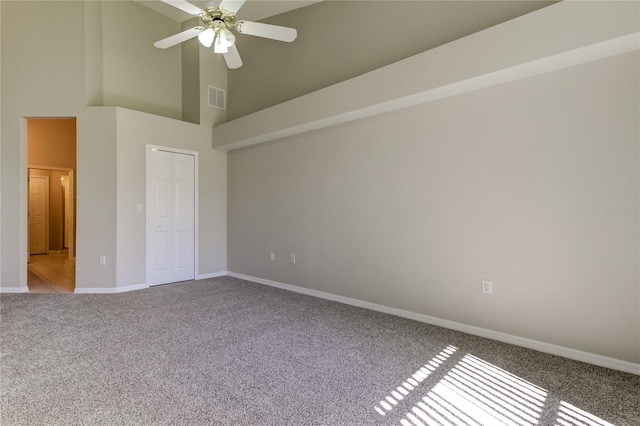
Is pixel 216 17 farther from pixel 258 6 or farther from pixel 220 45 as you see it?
pixel 258 6

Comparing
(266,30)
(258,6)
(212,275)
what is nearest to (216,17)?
(266,30)

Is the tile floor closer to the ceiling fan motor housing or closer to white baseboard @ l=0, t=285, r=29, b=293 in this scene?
white baseboard @ l=0, t=285, r=29, b=293

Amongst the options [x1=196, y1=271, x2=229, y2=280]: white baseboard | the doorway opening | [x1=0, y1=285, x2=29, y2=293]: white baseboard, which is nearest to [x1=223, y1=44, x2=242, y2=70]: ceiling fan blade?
[x1=196, y1=271, x2=229, y2=280]: white baseboard

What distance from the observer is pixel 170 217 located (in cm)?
504

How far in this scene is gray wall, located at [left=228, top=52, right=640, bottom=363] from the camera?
2.32m

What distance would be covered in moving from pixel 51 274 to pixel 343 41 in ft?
20.7

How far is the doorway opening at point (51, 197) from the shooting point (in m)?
6.68

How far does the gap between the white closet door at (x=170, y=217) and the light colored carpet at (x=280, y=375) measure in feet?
5.08

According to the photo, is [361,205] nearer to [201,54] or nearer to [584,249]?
[584,249]

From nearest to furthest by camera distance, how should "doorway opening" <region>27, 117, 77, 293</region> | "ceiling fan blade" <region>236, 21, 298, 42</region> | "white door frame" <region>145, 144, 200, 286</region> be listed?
"ceiling fan blade" <region>236, 21, 298, 42</region> → "white door frame" <region>145, 144, 200, 286</region> → "doorway opening" <region>27, 117, 77, 293</region>

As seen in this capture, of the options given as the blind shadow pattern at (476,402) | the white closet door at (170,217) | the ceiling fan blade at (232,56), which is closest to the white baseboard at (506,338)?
the blind shadow pattern at (476,402)

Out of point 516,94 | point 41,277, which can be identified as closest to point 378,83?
point 516,94

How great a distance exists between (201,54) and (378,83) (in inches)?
143

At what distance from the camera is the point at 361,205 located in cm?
380
